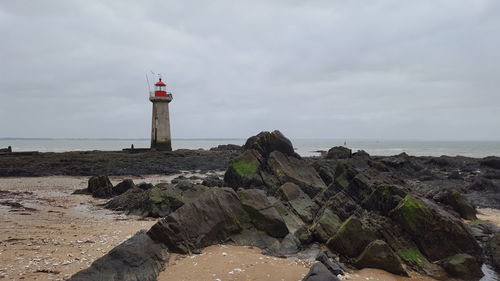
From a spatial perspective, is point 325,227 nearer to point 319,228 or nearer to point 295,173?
point 319,228

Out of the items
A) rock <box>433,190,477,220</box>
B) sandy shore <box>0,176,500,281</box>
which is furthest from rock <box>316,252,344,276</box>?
rock <box>433,190,477,220</box>

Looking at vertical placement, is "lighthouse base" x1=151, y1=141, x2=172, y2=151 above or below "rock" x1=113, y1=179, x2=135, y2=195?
above

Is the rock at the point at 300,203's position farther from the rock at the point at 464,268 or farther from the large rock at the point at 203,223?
the rock at the point at 464,268

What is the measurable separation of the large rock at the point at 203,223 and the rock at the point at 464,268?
5.14 m

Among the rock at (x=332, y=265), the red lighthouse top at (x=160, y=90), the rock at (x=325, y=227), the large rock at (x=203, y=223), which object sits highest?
the red lighthouse top at (x=160, y=90)

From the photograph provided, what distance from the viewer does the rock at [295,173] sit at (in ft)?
55.1

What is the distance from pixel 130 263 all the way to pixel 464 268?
7.67 meters

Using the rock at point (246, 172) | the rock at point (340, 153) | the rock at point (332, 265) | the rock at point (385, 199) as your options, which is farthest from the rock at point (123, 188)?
the rock at point (340, 153)

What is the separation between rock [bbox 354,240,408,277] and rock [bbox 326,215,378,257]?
0.66 meters

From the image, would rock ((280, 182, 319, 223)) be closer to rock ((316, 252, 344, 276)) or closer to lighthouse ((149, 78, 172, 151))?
rock ((316, 252, 344, 276))

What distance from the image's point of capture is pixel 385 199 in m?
12.1

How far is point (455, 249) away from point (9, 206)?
53.9ft

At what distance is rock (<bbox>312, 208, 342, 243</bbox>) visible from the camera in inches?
440

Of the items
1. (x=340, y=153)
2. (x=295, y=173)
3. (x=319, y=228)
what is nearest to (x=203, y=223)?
(x=319, y=228)
